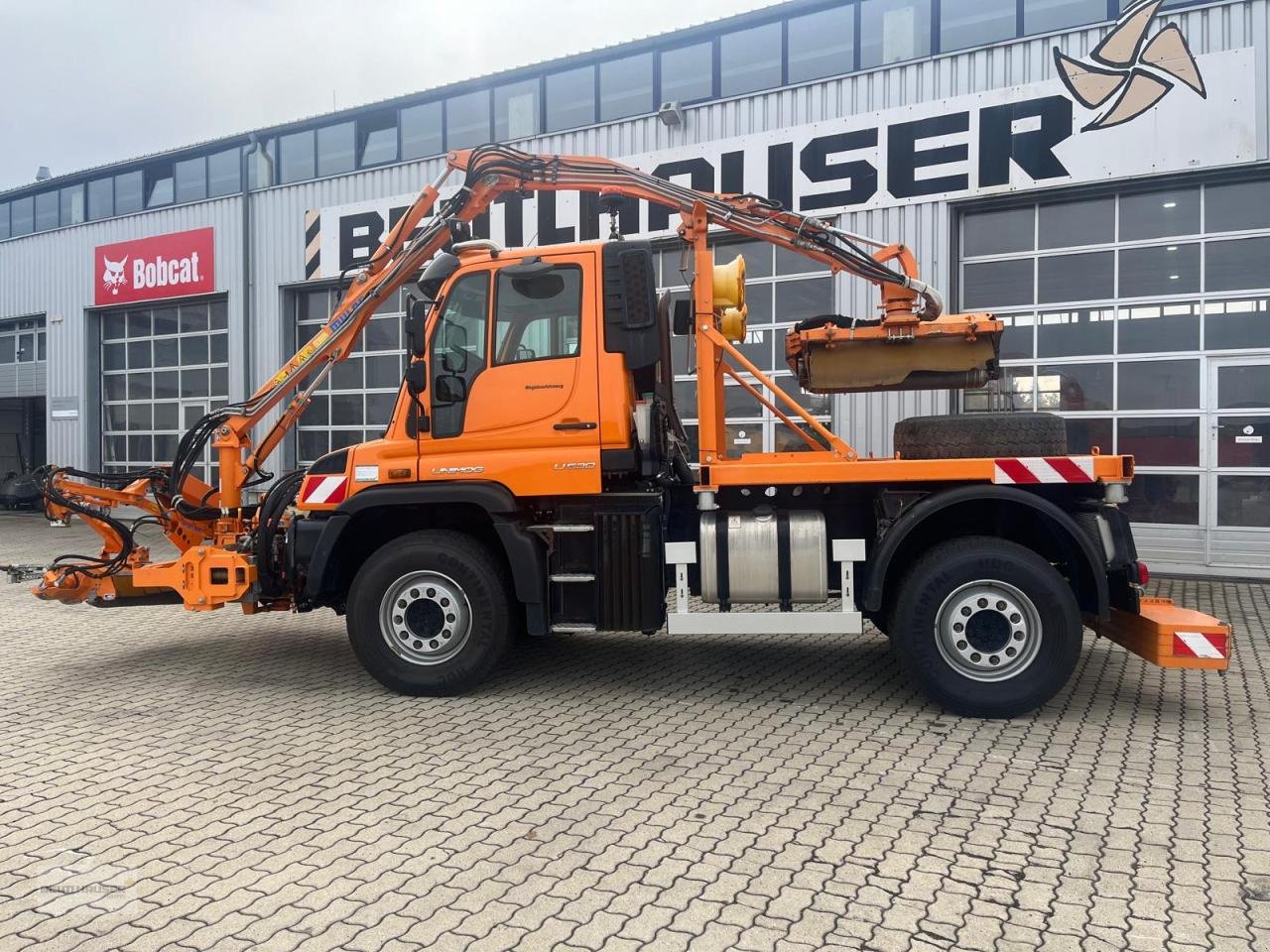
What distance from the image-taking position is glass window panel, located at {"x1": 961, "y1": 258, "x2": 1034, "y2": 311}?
10859 millimetres

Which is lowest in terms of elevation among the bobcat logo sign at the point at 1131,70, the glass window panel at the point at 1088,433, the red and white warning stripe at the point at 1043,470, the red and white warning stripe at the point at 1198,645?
the red and white warning stripe at the point at 1198,645

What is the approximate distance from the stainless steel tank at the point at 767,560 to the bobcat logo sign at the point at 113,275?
1664cm

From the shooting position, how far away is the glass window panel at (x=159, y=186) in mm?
17500

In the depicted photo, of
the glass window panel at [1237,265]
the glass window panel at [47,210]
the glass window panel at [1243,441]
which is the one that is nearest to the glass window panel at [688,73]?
the glass window panel at [1237,265]

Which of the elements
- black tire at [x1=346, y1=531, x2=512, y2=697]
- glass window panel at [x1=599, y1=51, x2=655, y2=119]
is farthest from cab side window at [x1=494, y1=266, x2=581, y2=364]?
glass window panel at [x1=599, y1=51, x2=655, y2=119]

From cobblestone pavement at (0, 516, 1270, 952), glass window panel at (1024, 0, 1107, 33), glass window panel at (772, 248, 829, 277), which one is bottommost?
cobblestone pavement at (0, 516, 1270, 952)

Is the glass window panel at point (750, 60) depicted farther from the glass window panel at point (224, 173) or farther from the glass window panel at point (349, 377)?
the glass window panel at point (224, 173)

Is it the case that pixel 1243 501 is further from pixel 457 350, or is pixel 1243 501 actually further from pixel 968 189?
pixel 457 350

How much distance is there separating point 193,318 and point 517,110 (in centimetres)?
777

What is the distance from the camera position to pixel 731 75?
12.4 metres

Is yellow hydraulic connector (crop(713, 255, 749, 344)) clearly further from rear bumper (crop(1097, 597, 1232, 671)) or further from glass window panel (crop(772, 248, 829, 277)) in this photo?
glass window panel (crop(772, 248, 829, 277))

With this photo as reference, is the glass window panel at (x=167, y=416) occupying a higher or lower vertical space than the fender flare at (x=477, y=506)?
higher

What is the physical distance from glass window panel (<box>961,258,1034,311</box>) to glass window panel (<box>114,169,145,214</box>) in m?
15.7

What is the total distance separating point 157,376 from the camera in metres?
17.7
